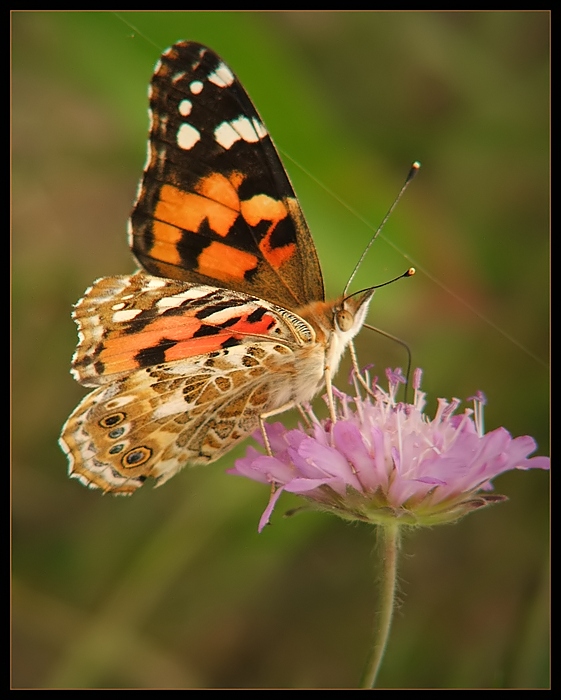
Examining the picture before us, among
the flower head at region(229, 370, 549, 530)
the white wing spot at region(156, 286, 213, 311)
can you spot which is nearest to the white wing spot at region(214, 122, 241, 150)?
the white wing spot at region(156, 286, 213, 311)

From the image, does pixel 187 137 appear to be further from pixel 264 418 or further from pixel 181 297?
pixel 264 418

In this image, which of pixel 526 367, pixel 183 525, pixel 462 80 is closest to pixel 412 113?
pixel 462 80

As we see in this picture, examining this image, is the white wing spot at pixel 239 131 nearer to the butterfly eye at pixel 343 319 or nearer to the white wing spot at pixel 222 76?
the white wing spot at pixel 222 76

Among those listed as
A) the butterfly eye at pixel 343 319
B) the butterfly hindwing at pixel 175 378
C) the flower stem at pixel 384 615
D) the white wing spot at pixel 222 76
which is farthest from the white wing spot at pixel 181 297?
the flower stem at pixel 384 615

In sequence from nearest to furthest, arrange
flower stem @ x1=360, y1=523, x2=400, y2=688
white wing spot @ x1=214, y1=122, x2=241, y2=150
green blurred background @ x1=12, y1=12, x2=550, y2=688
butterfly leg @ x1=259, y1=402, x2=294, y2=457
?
flower stem @ x1=360, y1=523, x2=400, y2=688
butterfly leg @ x1=259, y1=402, x2=294, y2=457
white wing spot @ x1=214, y1=122, x2=241, y2=150
green blurred background @ x1=12, y1=12, x2=550, y2=688

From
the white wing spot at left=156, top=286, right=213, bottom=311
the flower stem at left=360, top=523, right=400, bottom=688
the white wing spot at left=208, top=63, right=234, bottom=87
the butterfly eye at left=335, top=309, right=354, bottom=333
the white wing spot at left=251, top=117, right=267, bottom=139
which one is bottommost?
the flower stem at left=360, top=523, right=400, bottom=688

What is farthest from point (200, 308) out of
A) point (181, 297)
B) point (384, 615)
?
point (384, 615)

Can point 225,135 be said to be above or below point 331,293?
above

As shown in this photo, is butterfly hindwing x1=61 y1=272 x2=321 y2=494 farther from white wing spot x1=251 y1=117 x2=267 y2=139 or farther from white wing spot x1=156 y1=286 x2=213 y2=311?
white wing spot x1=251 y1=117 x2=267 y2=139
